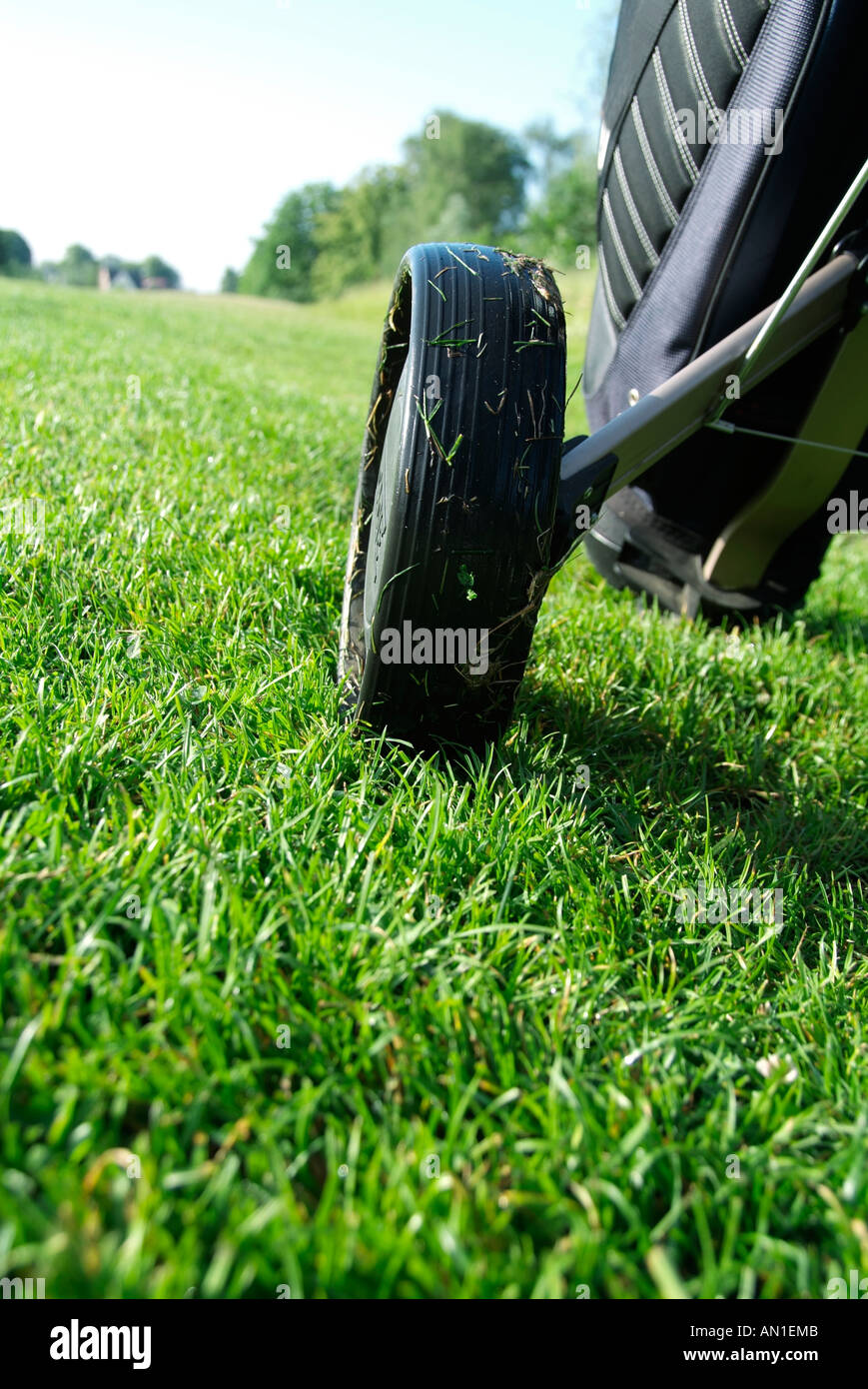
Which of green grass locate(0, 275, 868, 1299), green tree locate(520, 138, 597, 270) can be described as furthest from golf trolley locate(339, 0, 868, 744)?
green tree locate(520, 138, 597, 270)

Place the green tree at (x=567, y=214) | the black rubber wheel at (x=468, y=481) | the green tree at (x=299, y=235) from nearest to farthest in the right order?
1. the black rubber wheel at (x=468, y=481)
2. the green tree at (x=567, y=214)
3. the green tree at (x=299, y=235)

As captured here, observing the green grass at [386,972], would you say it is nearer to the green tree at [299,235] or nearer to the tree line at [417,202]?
the tree line at [417,202]

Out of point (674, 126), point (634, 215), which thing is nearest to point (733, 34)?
point (674, 126)

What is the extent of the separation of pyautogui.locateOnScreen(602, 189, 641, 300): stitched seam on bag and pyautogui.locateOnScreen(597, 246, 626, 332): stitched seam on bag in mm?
104

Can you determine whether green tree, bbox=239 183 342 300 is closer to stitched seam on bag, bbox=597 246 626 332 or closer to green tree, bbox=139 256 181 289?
green tree, bbox=139 256 181 289

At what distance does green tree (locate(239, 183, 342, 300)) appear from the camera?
79.2 meters

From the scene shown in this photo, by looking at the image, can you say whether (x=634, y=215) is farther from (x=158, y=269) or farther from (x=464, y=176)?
(x=158, y=269)

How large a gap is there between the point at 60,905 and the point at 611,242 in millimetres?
2461

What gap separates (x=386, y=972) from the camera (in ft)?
4.28

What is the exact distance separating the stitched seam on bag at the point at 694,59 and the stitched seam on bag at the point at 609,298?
2.04 feet

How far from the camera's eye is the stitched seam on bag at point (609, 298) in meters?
2.73

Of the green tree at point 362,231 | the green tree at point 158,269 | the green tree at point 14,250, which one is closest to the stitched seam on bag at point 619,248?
the green tree at point 362,231
